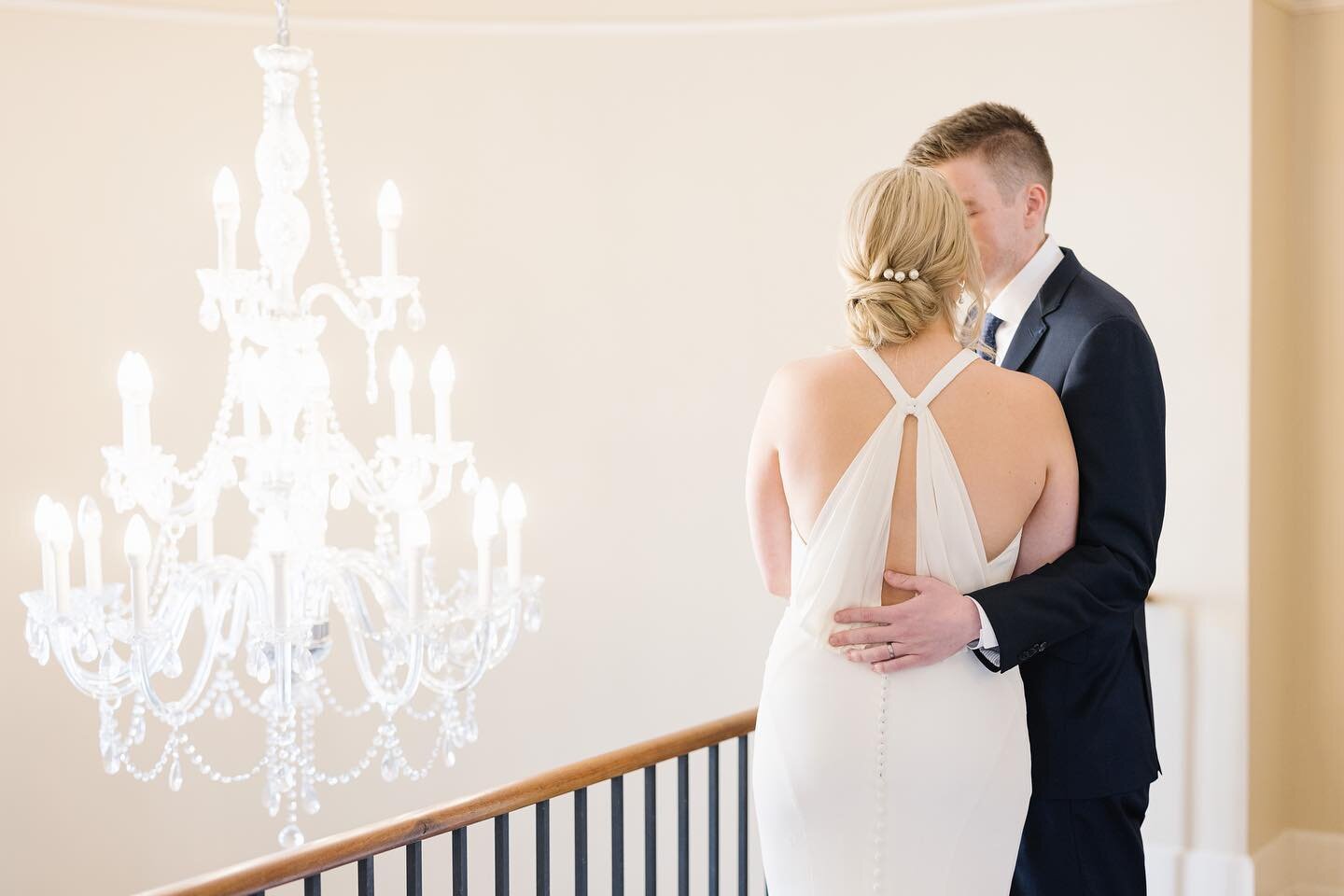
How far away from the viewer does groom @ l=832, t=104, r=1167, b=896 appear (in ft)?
5.84

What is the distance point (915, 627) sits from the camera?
1.72 metres

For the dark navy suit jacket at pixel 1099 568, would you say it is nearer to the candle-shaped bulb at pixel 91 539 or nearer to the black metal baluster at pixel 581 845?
the black metal baluster at pixel 581 845

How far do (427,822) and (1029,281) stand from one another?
4.43 ft

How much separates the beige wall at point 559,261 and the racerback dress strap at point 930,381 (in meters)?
2.23

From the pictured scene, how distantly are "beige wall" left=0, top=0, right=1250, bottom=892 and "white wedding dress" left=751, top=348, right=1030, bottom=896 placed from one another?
85.8 inches

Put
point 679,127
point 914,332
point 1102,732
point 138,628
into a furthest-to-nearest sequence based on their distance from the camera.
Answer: point 679,127, point 138,628, point 1102,732, point 914,332

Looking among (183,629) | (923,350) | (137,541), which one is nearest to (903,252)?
(923,350)

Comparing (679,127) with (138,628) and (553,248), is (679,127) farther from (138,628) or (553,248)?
(138,628)

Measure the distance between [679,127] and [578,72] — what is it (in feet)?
1.34

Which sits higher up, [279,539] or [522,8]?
[522,8]

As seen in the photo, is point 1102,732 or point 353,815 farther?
point 353,815

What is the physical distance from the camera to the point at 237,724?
4324 mm

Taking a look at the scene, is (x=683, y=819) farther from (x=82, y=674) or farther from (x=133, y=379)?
(x=133, y=379)

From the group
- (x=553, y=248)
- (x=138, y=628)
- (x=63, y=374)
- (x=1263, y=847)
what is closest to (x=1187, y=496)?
(x=1263, y=847)
